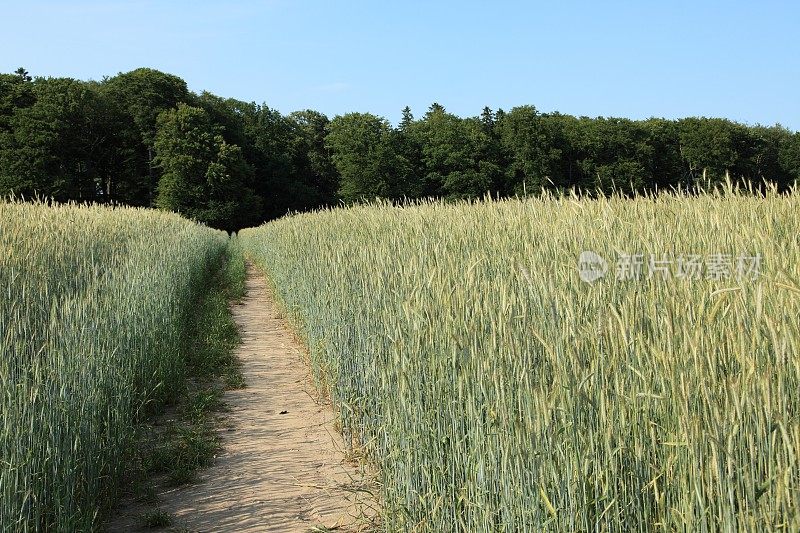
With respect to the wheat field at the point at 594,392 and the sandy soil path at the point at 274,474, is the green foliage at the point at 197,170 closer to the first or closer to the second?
the sandy soil path at the point at 274,474

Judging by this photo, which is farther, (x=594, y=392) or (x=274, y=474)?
(x=274, y=474)

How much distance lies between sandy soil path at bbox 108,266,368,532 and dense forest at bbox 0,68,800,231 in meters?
35.5

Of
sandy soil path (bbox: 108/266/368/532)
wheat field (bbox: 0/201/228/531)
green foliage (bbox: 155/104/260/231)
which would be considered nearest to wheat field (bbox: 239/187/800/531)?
sandy soil path (bbox: 108/266/368/532)

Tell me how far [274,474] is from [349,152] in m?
44.6

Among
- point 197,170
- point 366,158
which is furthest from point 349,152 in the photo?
point 197,170

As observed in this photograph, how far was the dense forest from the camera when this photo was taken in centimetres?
4128

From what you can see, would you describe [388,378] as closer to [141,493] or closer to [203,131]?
[141,493]

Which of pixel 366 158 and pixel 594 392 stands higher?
pixel 366 158

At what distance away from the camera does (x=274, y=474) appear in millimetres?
4004

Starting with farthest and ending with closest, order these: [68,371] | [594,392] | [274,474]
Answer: [274,474], [68,371], [594,392]

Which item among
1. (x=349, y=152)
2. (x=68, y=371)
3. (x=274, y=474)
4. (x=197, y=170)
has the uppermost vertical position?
(x=349, y=152)

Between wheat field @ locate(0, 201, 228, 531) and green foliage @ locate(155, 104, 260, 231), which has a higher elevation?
green foliage @ locate(155, 104, 260, 231)

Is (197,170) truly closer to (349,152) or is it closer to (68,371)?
(349,152)

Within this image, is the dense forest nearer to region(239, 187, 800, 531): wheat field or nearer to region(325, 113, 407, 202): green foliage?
region(325, 113, 407, 202): green foliage
